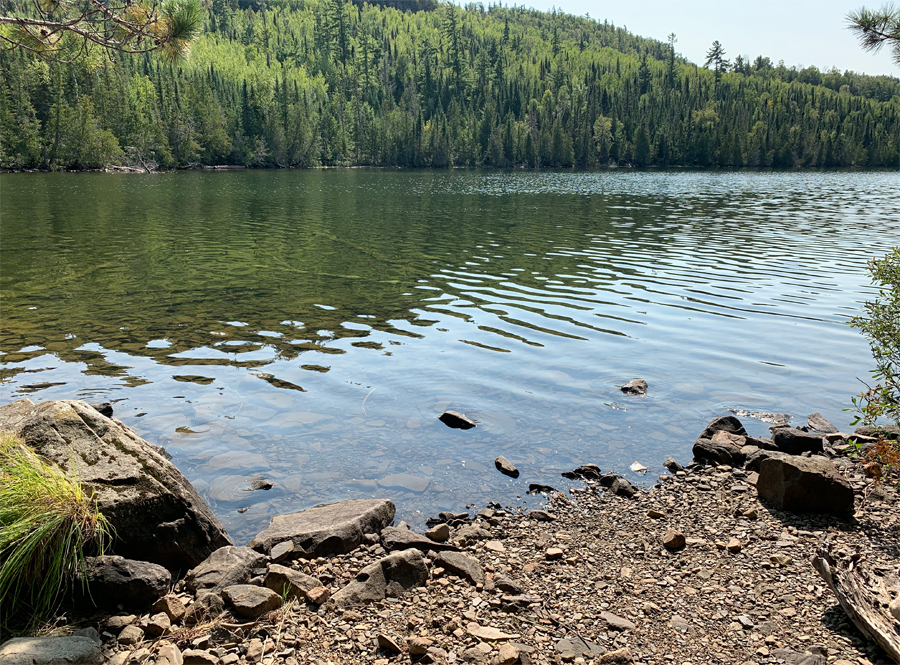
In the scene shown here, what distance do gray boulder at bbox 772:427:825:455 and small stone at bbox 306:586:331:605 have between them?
6636mm

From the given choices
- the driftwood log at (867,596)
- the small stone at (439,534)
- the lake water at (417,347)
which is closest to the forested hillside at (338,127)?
the lake water at (417,347)

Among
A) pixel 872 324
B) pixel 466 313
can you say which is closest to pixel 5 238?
pixel 466 313

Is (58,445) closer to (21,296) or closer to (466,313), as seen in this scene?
(466,313)

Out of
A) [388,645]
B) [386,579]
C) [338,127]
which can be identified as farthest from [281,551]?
[338,127]

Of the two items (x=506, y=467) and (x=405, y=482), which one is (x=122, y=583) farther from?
(x=506, y=467)

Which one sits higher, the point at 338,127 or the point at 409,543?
the point at 338,127

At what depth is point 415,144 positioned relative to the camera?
160125 mm

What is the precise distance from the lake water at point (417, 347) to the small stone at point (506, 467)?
0.49 feet

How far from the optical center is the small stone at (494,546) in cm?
638

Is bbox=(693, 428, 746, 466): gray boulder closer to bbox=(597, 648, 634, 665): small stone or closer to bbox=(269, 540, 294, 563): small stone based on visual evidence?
bbox=(597, 648, 634, 665): small stone

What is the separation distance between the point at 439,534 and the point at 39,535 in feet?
11.2

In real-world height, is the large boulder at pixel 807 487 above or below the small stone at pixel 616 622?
above

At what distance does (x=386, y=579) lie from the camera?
5457 mm

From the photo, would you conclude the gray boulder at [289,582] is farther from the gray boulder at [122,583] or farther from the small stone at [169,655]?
the small stone at [169,655]
